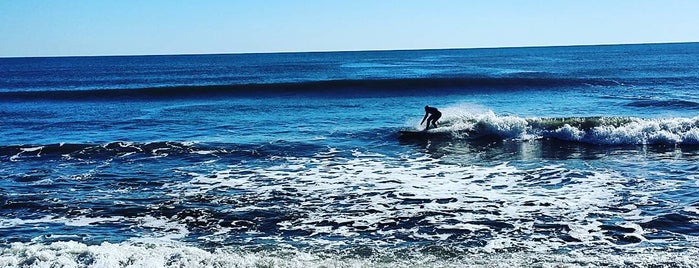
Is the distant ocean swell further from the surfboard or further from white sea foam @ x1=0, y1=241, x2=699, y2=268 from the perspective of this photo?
white sea foam @ x1=0, y1=241, x2=699, y2=268

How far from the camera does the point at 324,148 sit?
65.5 feet

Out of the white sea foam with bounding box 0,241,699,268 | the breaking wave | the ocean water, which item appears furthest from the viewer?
the breaking wave

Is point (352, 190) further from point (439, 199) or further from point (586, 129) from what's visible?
point (586, 129)

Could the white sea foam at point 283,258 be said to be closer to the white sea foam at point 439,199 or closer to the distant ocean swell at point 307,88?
the white sea foam at point 439,199

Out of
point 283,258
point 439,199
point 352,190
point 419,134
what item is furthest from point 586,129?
point 283,258

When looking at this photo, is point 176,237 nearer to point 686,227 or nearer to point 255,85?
point 686,227

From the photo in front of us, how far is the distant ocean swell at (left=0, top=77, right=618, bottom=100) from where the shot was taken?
4397 cm

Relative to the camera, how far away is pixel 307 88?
46.1 meters

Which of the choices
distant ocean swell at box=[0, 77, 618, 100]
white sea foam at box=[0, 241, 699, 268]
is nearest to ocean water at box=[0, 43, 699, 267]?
white sea foam at box=[0, 241, 699, 268]

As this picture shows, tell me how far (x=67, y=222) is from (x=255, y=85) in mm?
36816

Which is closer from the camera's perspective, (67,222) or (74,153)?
(67,222)

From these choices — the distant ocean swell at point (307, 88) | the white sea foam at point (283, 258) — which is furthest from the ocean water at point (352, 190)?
the distant ocean swell at point (307, 88)

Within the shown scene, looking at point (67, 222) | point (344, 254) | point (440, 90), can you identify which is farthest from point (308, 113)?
point (344, 254)

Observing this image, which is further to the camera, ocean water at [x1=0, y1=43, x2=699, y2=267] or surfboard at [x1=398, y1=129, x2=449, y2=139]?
surfboard at [x1=398, y1=129, x2=449, y2=139]
